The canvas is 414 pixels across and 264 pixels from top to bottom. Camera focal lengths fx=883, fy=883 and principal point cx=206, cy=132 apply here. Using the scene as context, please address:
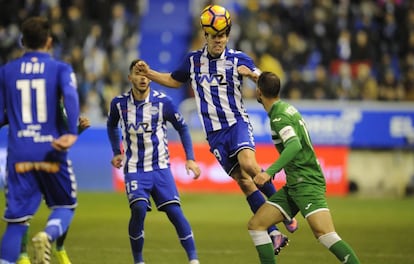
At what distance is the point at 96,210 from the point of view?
16.8 m

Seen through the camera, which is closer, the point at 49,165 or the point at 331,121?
the point at 49,165

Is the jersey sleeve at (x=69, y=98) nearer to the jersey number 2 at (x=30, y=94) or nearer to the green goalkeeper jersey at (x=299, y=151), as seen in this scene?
the jersey number 2 at (x=30, y=94)

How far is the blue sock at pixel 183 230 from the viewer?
9273mm

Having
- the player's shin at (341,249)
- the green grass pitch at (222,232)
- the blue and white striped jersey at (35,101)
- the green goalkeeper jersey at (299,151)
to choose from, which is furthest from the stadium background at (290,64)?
the blue and white striped jersey at (35,101)

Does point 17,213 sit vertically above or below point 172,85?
below

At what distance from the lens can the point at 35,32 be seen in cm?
765

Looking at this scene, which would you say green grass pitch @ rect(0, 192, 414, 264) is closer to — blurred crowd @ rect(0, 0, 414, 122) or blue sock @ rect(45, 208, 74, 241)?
blue sock @ rect(45, 208, 74, 241)

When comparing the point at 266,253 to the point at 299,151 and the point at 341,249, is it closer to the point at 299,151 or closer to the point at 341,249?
the point at 341,249

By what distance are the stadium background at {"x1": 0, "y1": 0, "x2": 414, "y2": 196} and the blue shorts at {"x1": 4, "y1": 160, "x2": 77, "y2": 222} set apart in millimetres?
10599

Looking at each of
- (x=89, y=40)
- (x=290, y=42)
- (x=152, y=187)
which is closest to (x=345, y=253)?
(x=152, y=187)

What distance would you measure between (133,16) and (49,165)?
17807mm

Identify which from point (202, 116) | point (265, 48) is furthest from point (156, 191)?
point (265, 48)

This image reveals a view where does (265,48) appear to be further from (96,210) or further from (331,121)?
(96,210)

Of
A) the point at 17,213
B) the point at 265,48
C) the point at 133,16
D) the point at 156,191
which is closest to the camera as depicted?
Answer: the point at 17,213
